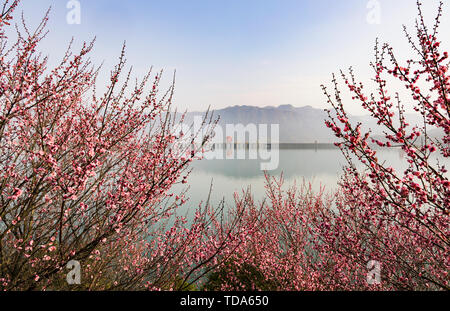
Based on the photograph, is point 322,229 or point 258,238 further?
point 258,238

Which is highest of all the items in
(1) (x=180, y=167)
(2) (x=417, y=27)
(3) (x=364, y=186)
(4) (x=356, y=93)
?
(2) (x=417, y=27)

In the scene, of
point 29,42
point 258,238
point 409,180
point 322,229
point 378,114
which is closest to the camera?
point 409,180

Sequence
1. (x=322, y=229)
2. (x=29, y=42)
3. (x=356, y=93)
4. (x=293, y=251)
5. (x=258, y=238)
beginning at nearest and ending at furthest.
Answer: (x=356, y=93), (x=29, y=42), (x=322, y=229), (x=293, y=251), (x=258, y=238)

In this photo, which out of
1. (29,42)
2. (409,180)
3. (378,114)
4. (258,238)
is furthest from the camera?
(258,238)

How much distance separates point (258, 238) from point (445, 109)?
6.77 meters

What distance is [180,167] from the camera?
2.76m

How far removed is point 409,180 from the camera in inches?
97.8

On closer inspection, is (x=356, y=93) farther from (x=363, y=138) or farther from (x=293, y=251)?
(x=293, y=251)

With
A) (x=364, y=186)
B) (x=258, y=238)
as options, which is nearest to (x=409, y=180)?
(x=364, y=186)

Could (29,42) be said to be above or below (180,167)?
above

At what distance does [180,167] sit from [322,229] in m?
2.74
